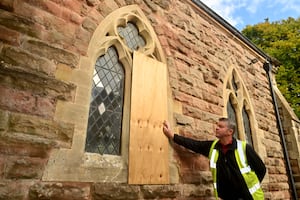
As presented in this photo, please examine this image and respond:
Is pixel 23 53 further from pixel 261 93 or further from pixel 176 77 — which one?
pixel 261 93

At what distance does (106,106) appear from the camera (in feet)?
8.29

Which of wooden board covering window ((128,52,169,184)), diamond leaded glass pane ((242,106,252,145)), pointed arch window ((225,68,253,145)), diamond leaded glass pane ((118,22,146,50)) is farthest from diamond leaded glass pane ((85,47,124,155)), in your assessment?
diamond leaded glass pane ((242,106,252,145))

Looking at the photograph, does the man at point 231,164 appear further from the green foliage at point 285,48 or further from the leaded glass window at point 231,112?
the green foliage at point 285,48

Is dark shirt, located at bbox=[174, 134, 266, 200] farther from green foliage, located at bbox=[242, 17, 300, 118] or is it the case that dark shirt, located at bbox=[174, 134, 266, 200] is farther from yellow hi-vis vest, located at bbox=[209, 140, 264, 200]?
green foliage, located at bbox=[242, 17, 300, 118]

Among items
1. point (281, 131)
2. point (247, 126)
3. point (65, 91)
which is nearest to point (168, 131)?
point (65, 91)

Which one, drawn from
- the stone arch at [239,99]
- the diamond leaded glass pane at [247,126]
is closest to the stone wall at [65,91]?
the stone arch at [239,99]

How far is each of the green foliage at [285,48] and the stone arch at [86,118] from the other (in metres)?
9.43

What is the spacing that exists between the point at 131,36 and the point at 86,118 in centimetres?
147

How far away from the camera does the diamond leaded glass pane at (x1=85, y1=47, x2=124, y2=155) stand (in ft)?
7.61

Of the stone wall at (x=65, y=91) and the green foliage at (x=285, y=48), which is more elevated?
the green foliage at (x=285, y=48)

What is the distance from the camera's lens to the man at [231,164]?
239 centimetres

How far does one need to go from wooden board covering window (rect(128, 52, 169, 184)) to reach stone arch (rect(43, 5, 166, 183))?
0.09 m

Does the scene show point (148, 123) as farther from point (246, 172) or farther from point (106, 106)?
point (246, 172)

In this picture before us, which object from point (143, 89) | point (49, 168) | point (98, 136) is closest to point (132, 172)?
point (98, 136)
